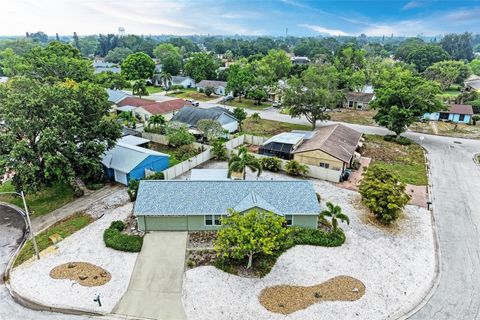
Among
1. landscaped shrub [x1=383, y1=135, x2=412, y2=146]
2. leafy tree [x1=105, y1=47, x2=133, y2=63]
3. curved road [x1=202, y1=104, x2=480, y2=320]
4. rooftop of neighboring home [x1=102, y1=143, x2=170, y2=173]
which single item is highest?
leafy tree [x1=105, y1=47, x2=133, y2=63]

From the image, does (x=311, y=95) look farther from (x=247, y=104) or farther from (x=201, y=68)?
(x=201, y=68)

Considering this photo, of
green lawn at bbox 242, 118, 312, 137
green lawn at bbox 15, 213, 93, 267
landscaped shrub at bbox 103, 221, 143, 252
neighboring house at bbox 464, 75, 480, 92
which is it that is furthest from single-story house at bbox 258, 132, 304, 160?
neighboring house at bbox 464, 75, 480, 92

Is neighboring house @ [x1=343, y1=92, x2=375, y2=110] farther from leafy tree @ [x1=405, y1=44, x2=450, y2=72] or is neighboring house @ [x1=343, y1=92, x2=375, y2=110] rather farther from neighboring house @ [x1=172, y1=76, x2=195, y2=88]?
leafy tree @ [x1=405, y1=44, x2=450, y2=72]

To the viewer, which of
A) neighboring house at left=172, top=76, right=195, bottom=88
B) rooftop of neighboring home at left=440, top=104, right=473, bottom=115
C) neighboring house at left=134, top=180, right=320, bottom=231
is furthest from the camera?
neighboring house at left=172, top=76, right=195, bottom=88

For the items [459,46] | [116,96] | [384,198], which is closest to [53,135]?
[384,198]

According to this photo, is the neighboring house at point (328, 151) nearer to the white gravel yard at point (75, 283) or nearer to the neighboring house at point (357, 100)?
the white gravel yard at point (75, 283)

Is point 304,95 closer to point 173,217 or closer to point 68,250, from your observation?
point 173,217
